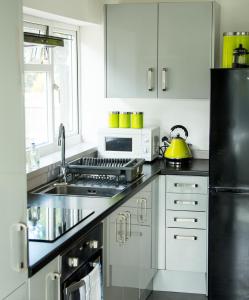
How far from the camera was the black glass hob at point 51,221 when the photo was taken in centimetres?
264

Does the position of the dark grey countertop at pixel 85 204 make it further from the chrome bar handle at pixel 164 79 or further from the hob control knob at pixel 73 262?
the chrome bar handle at pixel 164 79

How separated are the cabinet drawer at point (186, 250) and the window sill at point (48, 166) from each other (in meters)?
0.89

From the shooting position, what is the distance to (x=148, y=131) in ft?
15.4

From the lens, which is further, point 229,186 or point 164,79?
point 164,79

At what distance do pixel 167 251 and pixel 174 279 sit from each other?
0.26 meters

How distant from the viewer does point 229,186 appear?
13.8 ft

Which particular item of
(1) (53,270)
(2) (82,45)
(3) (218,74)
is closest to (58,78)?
(2) (82,45)

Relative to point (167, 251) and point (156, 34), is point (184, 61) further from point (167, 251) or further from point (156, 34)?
point (167, 251)

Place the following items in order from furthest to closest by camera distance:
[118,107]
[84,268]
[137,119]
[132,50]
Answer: [118,107] < [137,119] < [132,50] < [84,268]

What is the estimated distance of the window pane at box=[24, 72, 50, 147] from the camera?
4273mm

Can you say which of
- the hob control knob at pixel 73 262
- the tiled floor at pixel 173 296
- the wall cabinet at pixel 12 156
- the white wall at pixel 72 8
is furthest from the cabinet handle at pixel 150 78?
the wall cabinet at pixel 12 156

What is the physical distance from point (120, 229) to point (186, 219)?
3.54ft

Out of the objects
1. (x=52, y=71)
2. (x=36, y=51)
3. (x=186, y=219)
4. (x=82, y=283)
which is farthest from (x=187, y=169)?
(x=82, y=283)

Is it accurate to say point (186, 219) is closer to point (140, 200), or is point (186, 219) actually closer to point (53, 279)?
point (140, 200)
